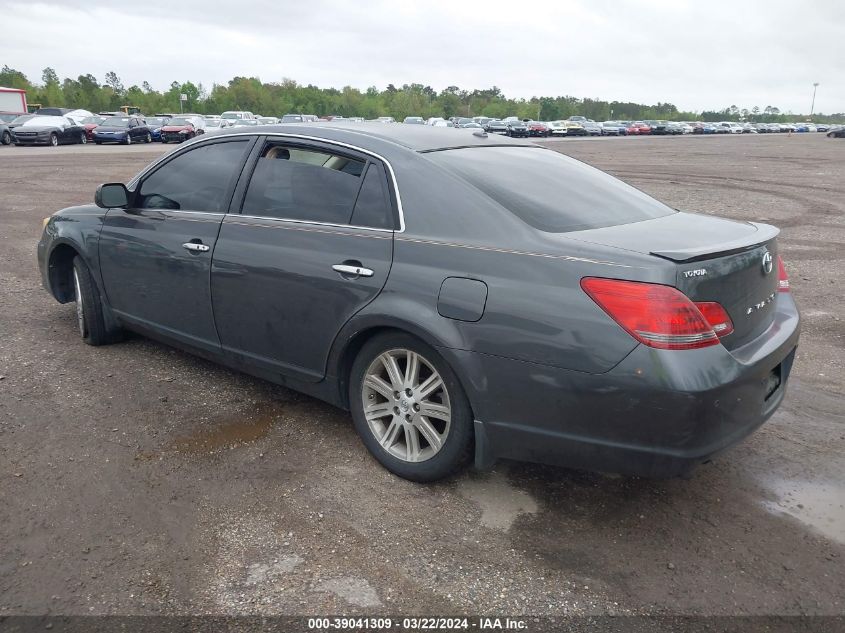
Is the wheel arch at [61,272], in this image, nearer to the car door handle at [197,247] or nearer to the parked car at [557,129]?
the car door handle at [197,247]

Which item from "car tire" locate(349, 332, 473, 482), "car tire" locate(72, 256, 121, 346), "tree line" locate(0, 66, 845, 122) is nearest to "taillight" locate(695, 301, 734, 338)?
"car tire" locate(349, 332, 473, 482)

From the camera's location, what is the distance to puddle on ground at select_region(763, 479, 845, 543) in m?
3.11

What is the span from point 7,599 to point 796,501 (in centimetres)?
337

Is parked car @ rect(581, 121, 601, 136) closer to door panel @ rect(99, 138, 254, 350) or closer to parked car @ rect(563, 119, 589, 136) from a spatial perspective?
parked car @ rect(563, 119, 589, 136)

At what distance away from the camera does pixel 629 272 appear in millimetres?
2709

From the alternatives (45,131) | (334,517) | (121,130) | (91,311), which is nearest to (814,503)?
(334,517)

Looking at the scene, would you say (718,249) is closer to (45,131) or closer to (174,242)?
(174,242)

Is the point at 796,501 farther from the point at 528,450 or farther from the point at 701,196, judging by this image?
the point at 701,196

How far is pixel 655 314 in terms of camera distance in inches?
104

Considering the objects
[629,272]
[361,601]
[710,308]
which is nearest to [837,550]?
[710,308]

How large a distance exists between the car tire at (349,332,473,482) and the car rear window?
0.80 m

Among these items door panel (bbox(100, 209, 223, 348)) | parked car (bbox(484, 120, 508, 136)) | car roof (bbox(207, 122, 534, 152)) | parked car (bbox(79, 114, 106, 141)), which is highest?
parked car (bbox(484, 120, 508, 136))

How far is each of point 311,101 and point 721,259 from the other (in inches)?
4303

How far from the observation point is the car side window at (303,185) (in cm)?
365
